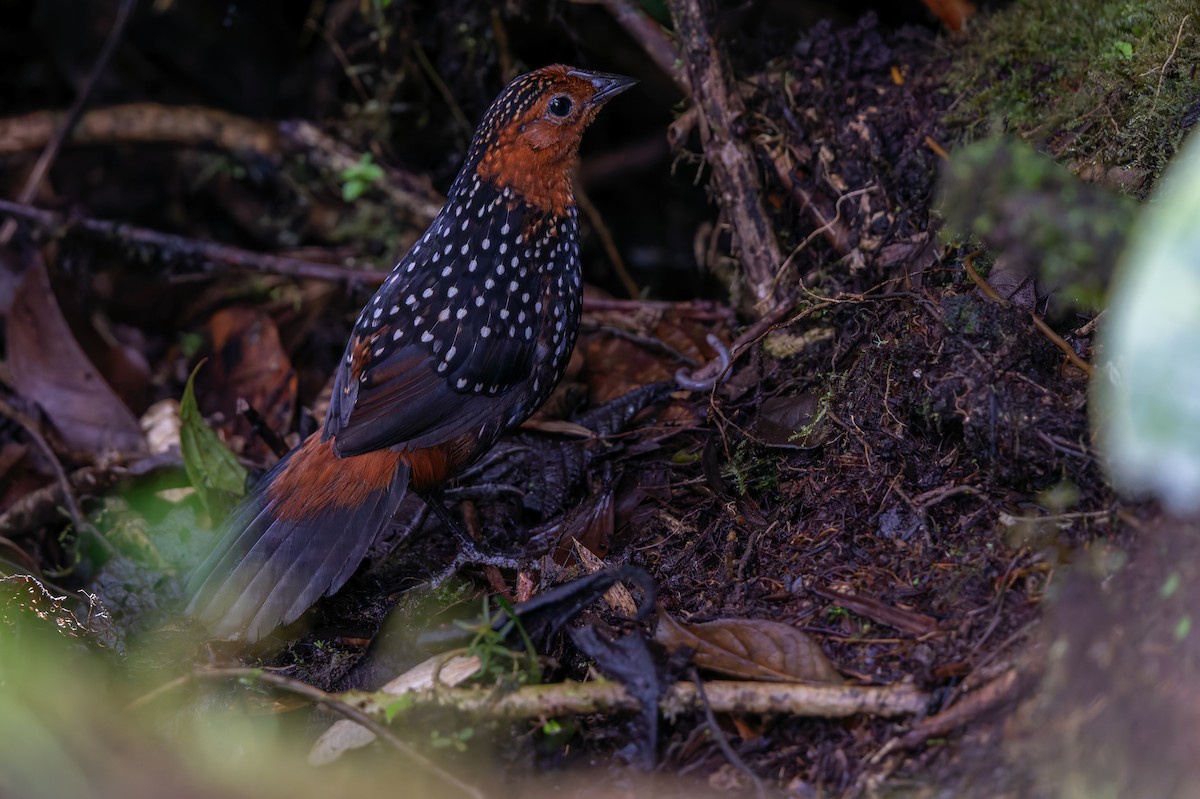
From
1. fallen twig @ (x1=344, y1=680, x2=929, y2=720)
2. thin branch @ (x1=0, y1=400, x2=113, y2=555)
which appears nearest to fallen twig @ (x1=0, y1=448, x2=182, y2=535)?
thin branch @ (x1=0, y1=400, x2=113, y2=555)

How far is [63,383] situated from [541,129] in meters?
2.53

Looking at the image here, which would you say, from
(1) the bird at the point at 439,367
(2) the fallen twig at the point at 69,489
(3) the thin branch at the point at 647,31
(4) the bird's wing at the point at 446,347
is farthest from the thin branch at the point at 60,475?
(3) the thin branch at the point at 647,31

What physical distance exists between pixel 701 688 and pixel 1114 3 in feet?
8.96

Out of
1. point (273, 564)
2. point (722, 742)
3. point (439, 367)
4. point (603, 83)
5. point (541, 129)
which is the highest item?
point (603, 83)

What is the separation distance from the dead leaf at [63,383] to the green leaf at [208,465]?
650 millimetres

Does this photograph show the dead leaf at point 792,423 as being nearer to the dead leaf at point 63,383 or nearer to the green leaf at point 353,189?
the green leaf at point 353,189

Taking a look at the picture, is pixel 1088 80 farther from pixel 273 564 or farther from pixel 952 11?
pixel 273 564

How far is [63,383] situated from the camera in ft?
14.6

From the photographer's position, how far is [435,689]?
2.41 metres

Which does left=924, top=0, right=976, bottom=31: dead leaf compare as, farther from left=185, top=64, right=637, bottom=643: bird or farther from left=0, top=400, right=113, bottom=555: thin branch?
left=0, top=400, right=113, bottom=555: thin branch

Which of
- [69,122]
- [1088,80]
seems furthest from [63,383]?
[1088,80]

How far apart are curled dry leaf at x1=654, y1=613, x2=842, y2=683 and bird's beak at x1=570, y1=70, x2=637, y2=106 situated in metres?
2.12

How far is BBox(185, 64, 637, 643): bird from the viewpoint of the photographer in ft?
10.2

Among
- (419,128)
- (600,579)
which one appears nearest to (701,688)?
(600,579)
